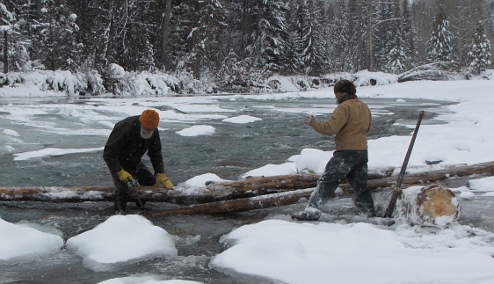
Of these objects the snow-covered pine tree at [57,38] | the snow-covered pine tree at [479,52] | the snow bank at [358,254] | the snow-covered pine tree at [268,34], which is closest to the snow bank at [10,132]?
the snow bank at [358,254]

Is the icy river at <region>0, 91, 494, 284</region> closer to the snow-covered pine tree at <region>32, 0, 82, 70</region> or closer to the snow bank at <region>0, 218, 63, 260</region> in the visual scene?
the snow bank at <region>0, 218, 63, 260</region>

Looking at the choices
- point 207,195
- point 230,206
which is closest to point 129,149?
point 207,195

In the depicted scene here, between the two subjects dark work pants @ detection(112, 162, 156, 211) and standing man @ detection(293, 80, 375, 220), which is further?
dark work pants @ detection(112, 162, 156, 211)

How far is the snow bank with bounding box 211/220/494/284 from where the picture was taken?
352 centimetres

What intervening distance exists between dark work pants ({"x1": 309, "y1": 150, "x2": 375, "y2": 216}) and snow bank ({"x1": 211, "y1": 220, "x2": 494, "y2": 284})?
0.54 metres

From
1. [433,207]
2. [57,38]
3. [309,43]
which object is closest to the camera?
[433,207]

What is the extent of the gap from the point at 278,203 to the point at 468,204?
2.16 m

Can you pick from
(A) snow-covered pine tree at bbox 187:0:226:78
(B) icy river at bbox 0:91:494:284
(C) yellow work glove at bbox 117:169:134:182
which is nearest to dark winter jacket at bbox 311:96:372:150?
(B) icy river at bbox 0:91:494:284

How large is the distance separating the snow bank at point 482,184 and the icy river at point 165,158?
753mm

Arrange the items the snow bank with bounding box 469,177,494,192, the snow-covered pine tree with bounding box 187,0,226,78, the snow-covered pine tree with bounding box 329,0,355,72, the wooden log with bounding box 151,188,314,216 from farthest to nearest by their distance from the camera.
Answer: the snow-covered pine tree with bounding box 329,0,355,72 < the snow-covered pine tree with bounding box 187,0,226,78 < the snow bank with bounding box 469,177,494,192 < the wooden log with bounding box 151,188,314,216

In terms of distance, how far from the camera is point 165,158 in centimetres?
925

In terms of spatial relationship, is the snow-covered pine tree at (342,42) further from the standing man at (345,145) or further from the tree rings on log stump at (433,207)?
the tree rings on log stump at (433,207)

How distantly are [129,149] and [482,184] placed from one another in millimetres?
4551

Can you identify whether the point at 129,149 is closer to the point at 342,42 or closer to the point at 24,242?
the point at 24,242
